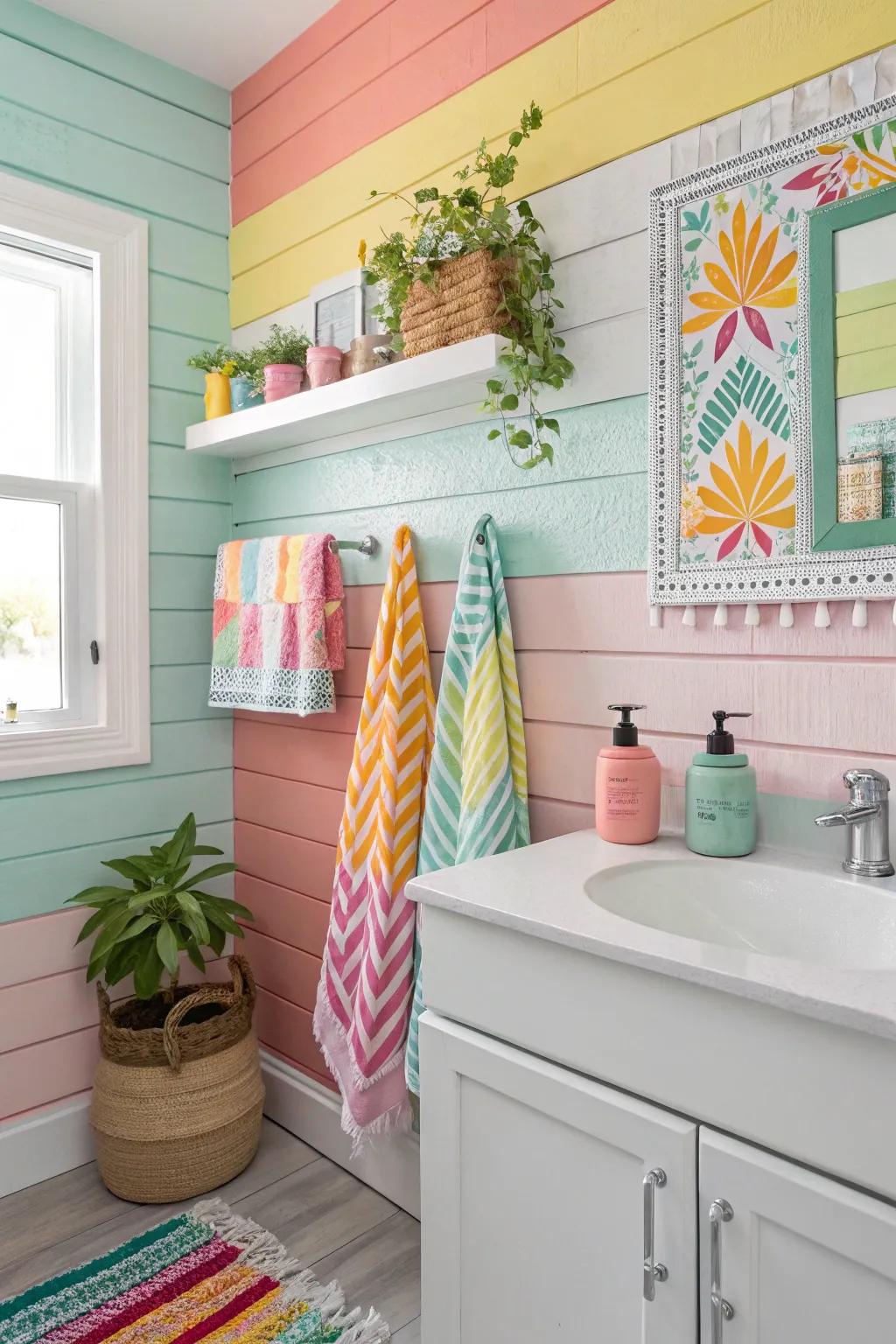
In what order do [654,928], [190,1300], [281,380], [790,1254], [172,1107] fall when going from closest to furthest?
[790,1254] → [654,928] → [190,1300] → [172,1107] → [281,380]

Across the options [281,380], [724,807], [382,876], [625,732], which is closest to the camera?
[724,807]

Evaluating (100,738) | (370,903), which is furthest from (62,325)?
(370,903)

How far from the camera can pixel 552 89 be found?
4.91 feet

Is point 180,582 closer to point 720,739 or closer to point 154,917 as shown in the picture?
point 154,917

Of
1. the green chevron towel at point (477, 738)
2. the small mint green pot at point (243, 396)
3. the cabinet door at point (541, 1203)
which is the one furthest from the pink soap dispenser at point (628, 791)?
the small mint green pot at point (243, 396)

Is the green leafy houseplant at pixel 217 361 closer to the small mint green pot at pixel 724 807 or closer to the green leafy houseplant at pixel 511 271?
the green leafy houseplant at pixel 511 271

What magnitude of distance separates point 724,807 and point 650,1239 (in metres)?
0.52

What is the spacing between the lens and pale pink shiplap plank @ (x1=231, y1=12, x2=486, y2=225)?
1651mm

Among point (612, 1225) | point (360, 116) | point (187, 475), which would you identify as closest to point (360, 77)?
point (360, 116)

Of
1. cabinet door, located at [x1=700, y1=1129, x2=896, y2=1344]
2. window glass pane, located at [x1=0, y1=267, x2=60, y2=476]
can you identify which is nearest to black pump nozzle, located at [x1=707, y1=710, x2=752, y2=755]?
cabinet door, located at [x1=700, y1=1129, x2=896, y2=1344]

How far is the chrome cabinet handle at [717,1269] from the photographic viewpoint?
852mm

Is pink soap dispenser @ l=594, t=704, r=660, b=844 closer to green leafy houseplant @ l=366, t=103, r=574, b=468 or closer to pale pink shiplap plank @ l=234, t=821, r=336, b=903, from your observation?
green leafy houseplant @ l=366, t=103, r=574, b=468

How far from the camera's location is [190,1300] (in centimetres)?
156

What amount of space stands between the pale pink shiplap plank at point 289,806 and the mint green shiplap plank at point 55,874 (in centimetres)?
21
